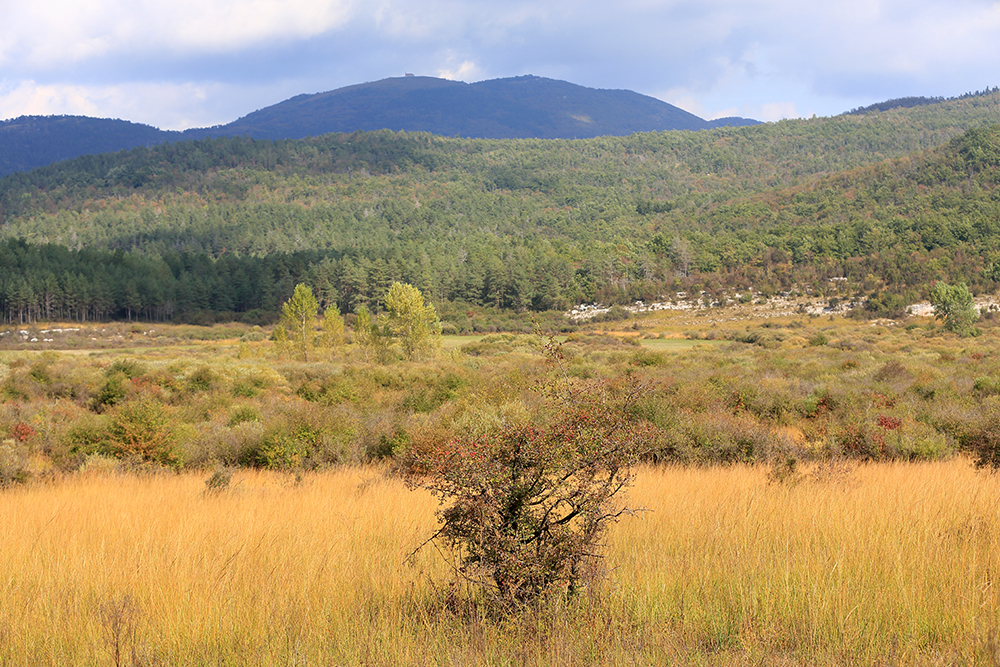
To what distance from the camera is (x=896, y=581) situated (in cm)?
378

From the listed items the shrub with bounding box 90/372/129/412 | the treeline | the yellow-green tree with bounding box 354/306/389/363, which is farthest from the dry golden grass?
the treeline

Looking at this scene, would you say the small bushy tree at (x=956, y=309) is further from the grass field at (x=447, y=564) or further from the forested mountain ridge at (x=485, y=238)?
the grass field at (x=447, y=564)

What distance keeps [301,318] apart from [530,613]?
44.7 meters

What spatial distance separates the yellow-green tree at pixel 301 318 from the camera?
145 feet

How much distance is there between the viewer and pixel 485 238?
151125 mm

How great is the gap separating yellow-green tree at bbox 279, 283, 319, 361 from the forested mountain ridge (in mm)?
44744

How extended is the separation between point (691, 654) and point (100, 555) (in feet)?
13.2

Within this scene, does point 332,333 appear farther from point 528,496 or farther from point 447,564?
point 528,496

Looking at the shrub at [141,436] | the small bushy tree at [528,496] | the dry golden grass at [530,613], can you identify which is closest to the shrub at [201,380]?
the shrub at [141,436]

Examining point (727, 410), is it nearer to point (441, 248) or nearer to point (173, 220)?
point (441, 248)

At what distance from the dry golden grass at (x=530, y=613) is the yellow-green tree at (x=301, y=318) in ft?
127

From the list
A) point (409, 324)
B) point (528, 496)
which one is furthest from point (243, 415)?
point (409, 324)

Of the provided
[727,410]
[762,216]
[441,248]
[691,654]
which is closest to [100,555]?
[691,654]

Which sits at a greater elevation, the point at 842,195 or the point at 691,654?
the point at 842,195
